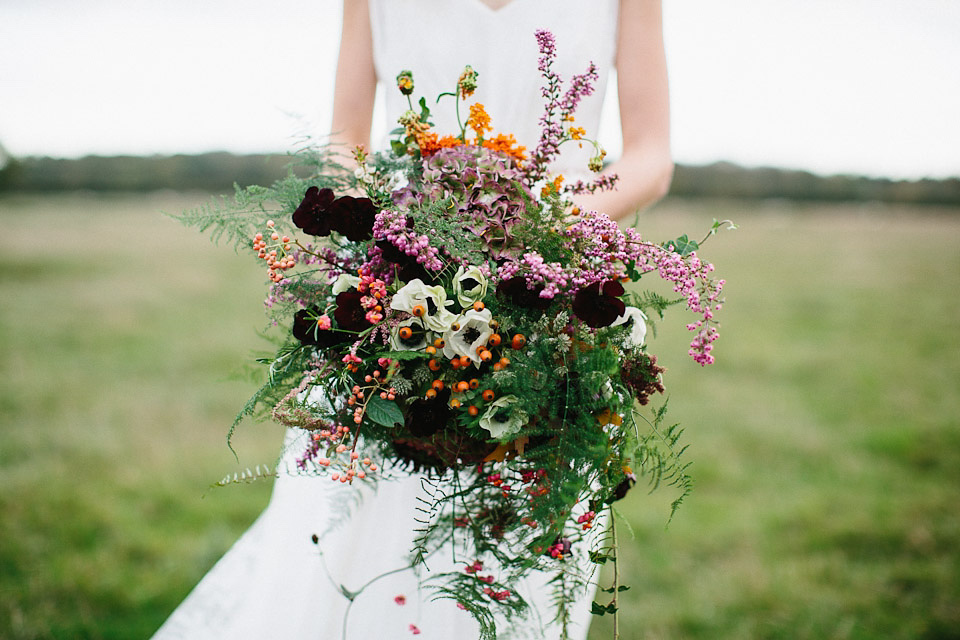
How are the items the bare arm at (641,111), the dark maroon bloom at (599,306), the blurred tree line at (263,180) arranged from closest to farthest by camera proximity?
the dark maroon bloom at (599,306) → the bare arm at (641,111) → the blurred tree line at (263,180)

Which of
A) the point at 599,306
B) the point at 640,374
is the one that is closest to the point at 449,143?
the point at 599,306

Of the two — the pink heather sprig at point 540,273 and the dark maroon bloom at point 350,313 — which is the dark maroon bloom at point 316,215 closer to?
the dark maroon bloom at point 350,313

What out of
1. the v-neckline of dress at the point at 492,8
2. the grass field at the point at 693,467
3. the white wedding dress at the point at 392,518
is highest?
the v-neckline of dress at the point at 492,8

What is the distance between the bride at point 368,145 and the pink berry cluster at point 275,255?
81 cm

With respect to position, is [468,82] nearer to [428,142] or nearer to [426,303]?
[428,142]

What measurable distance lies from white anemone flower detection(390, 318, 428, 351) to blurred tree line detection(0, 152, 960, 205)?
811 inches

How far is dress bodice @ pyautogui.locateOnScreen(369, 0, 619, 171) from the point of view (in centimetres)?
223

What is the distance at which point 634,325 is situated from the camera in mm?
1388

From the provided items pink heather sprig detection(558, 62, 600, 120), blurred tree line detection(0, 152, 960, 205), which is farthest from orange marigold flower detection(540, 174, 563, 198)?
blurred tree line detection(0, 152, 960, 205)

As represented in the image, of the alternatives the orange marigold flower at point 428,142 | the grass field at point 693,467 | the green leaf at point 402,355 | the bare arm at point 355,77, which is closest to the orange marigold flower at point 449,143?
the orange marigold flower at point 428,142

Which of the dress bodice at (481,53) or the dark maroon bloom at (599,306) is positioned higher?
the dress bodice at (481,53)

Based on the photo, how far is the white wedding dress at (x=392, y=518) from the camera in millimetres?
2102

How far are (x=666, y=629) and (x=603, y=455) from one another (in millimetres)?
2355

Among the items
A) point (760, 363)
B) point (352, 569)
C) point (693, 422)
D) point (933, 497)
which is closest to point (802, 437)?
point (693, 422)
